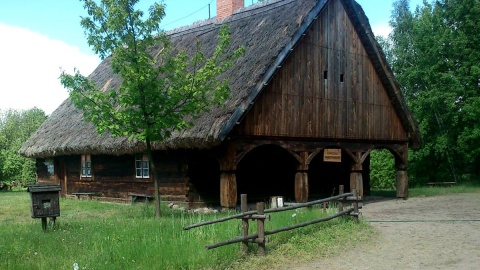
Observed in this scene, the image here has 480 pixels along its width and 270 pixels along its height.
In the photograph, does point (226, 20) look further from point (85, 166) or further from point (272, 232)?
point (272, 232)

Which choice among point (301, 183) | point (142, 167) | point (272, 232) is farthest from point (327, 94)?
point (272, 232)

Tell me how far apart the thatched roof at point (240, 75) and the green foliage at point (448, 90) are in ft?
34.6

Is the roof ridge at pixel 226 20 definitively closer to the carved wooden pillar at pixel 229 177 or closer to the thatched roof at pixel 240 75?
the thatched roof at pixel 240 75

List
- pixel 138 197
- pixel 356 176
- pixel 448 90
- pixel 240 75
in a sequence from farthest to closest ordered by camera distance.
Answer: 1. pixel 448 90
2. pixel 138 197
3. pixel 356 176
4. pixel 240 75

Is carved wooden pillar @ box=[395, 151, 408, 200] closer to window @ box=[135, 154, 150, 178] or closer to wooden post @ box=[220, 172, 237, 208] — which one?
wooden post @ box=[220, 172, 237, 208]

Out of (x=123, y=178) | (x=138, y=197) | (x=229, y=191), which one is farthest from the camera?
(x=123, y=178)

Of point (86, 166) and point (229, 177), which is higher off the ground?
point (86, 166)

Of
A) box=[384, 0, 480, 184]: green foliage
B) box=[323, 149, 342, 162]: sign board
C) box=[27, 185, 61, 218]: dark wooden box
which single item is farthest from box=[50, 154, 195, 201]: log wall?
box=[384, 0, 480, 184]: green foliage

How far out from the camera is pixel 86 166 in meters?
24.6

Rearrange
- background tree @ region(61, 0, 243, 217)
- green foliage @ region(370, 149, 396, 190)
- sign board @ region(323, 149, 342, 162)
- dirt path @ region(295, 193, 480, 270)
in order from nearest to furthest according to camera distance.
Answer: dirt path @ region(295, 193, 480, 270)
background tree @ region(61, 0, 243, 217)
sign board @ region(323, 149, 342, 162)
green foliage @ region(370, 149, 396, 190)

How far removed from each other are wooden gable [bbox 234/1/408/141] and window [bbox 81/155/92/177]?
32.4 ft

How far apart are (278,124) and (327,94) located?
9.05 ft

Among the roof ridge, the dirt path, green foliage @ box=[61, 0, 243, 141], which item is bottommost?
the dirt path

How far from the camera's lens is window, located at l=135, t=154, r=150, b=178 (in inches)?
824
